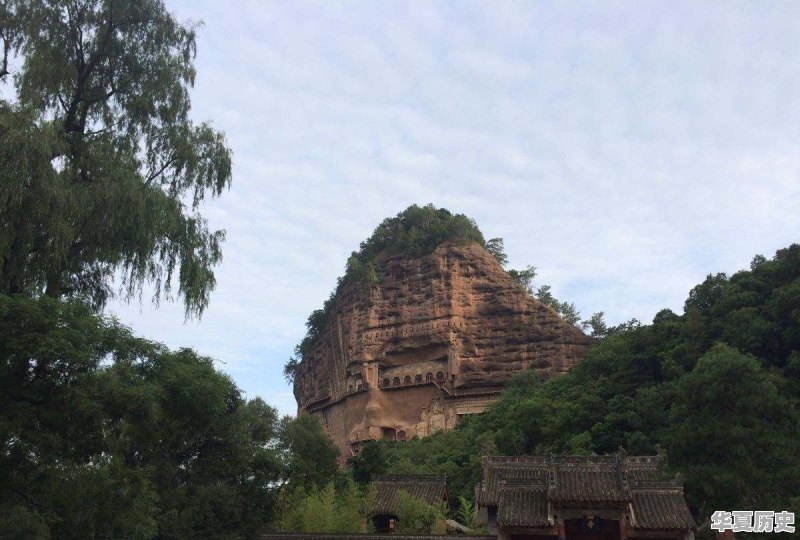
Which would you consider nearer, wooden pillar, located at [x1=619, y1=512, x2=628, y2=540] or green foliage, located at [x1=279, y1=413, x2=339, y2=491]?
wooden pillar, located at [x1=619, y1=512, x2=628, y2=540]

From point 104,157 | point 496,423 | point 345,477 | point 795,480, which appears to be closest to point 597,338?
point 496,423

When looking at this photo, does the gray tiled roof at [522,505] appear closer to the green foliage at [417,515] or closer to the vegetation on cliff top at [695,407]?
the green foliage at [417,515]

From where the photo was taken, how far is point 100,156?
46.6ft

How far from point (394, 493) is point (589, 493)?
7.03 m

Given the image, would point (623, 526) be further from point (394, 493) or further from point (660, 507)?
point (394, 493)

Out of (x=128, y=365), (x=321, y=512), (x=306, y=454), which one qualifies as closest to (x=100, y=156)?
(x=128, y=365)

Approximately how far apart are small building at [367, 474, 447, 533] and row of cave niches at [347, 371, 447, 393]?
28.7 meters

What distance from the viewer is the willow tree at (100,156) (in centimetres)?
1256

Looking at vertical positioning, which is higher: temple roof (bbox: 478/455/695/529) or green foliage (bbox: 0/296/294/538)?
green foliage (bbox: 0/296/294/538)

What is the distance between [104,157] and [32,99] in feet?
4.88

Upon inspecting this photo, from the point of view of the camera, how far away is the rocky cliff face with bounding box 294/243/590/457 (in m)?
51.1

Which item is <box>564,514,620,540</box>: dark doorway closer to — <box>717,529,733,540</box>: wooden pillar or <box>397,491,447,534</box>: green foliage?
<box>717,529,733,540</box>: wooden pillar

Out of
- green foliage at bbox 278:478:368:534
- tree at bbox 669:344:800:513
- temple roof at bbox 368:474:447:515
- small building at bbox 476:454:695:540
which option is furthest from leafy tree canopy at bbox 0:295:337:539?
tree at bbox 669:344:800:513

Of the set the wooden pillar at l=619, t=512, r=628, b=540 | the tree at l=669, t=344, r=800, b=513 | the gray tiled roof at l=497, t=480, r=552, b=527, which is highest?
the tree at l=669, t=344, r=800, b=513
